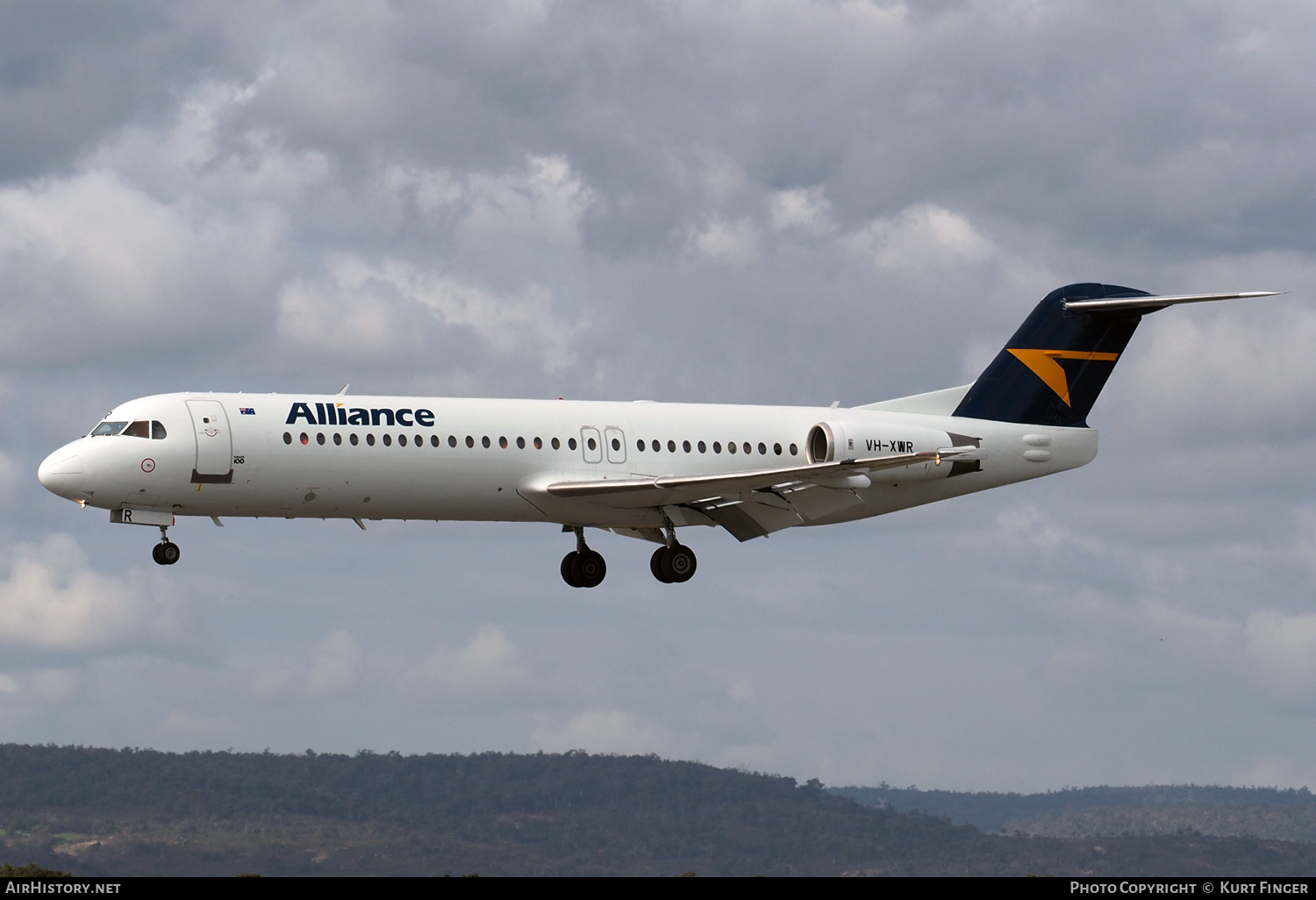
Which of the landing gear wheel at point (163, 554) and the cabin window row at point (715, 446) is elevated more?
the cabin window row at point (715, 446)

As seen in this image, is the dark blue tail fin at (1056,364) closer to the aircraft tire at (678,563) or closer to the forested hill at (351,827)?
the aircraft tire at (678,563)

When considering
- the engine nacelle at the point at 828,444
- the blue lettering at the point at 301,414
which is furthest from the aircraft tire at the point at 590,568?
the blue lettering at the point at 301,414

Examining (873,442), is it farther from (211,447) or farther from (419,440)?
(211,447)

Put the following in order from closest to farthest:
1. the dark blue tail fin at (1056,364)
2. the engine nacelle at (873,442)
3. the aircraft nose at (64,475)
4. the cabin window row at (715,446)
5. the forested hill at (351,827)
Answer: the aircraft nose at (64,475) → the cabin window row at (715,446) → the engine nacelle at (873,442) → the dark blue tail fin at (1056,364) → the forested hill at (351,827)

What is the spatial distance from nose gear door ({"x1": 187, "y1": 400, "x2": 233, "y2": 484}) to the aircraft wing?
798 centimetres

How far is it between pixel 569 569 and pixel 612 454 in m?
4.65

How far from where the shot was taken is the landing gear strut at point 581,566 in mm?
48812

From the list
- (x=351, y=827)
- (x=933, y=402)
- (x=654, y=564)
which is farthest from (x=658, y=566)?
(x=351, y=827)

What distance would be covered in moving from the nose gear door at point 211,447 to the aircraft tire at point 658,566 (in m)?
12.1

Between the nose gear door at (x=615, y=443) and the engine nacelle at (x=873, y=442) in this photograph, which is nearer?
the nose gear door at (x=615, y=443)

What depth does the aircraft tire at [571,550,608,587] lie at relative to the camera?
160 feet
